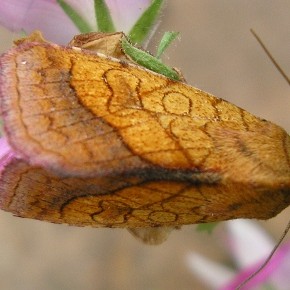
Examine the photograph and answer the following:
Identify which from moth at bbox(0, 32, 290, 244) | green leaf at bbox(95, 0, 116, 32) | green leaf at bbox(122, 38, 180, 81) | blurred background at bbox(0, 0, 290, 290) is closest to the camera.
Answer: moth at bbox(0, 32, 290, 244)

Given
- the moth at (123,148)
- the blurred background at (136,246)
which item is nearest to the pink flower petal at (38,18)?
the moth at (123,148)

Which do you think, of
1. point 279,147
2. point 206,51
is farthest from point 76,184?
point 206,51

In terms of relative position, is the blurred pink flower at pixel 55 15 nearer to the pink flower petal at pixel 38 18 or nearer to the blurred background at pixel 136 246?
the pink flower petal at pixel 38 18

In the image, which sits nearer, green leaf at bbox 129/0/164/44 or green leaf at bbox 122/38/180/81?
green leaf at bbox 122/38/180/81

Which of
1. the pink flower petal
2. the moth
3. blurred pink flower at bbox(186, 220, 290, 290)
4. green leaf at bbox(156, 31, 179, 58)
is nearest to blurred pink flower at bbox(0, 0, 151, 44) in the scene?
the pink flower petal

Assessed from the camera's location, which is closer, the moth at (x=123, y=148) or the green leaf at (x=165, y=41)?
the moth at (x=123, y=148)

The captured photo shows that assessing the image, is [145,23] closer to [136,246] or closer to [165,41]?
[165,41]

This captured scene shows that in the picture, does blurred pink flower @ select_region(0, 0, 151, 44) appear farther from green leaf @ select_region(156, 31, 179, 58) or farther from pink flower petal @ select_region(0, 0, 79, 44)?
green leaf @ select_region(156, 31, 179, 58)
